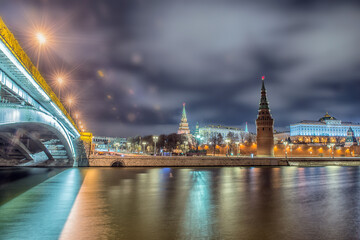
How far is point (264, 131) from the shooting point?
74562mm

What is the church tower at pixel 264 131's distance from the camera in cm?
7289

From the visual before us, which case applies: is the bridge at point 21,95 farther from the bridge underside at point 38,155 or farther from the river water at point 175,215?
the river water at point 175,215

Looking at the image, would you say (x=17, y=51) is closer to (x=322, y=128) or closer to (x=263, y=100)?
(x=263, y=100)

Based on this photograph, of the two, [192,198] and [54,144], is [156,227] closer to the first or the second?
[192,198]

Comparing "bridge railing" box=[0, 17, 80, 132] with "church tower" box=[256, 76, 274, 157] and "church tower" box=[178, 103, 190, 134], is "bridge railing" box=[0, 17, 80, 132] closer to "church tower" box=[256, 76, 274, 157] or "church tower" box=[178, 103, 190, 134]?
"church tower" box=[256, 76, 274, 157]

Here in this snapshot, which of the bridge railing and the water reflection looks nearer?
the water reflection

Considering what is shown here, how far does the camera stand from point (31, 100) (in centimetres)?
1997

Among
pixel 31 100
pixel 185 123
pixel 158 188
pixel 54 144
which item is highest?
pixel 185 123

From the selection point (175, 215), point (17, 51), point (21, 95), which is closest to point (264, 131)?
point (175, 215)

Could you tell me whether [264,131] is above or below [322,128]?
below

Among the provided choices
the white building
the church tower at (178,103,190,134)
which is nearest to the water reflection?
the white building

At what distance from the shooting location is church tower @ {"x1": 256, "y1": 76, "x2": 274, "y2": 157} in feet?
239

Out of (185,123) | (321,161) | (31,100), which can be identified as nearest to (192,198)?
(31,100)

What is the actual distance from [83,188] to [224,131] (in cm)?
17322
